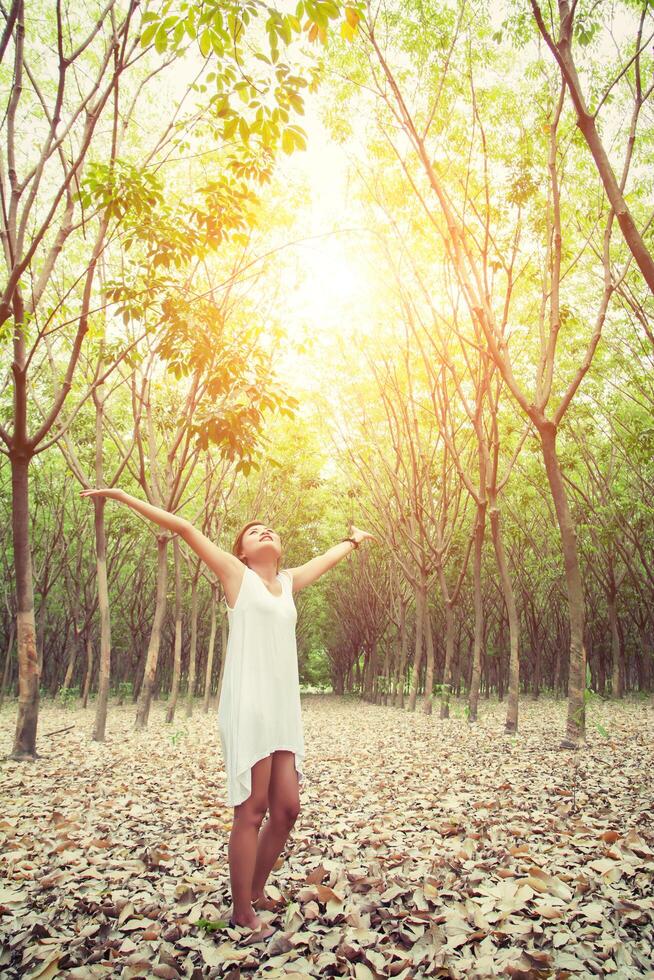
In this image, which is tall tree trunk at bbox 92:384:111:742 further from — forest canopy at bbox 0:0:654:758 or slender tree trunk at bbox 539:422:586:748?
slender tree trunk at bbox 539:422:586:748

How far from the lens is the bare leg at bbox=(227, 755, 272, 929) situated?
3.41 m

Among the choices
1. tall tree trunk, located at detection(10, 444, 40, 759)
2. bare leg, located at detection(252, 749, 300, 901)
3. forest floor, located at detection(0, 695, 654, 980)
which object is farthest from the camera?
tall tree trunk, located at detection(10, 444, 40, 759)

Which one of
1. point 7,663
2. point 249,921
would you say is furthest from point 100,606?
point 7,663

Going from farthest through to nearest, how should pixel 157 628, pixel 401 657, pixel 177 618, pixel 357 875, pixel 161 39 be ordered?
pixel 401 657 → pixel 177 618 → pixel 157 628 → pixel 357 875 → pixel 161 39

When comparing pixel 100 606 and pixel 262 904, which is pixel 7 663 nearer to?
pixel 100 606

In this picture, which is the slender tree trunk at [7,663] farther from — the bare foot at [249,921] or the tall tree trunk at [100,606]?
the bare foot at [249,921]

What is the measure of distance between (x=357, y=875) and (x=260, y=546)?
2.56 meters

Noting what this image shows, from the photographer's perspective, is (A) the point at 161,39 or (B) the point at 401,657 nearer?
(A) the point at 161,39

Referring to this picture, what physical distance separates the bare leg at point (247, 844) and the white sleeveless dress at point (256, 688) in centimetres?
6

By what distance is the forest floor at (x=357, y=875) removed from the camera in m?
3.24

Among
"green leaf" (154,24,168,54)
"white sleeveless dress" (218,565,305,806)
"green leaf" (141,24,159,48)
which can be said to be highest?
"green leaf" (154,24,168,54)

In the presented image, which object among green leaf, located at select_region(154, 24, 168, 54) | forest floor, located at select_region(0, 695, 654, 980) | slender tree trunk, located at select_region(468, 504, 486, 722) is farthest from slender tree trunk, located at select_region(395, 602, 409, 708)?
green leaf, located at select_region(154, 24, 168, 54)

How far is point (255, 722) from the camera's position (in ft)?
11.4

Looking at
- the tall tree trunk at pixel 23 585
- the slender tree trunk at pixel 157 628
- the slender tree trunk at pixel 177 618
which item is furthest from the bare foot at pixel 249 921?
the slender tree trunk at pixel 177 618
